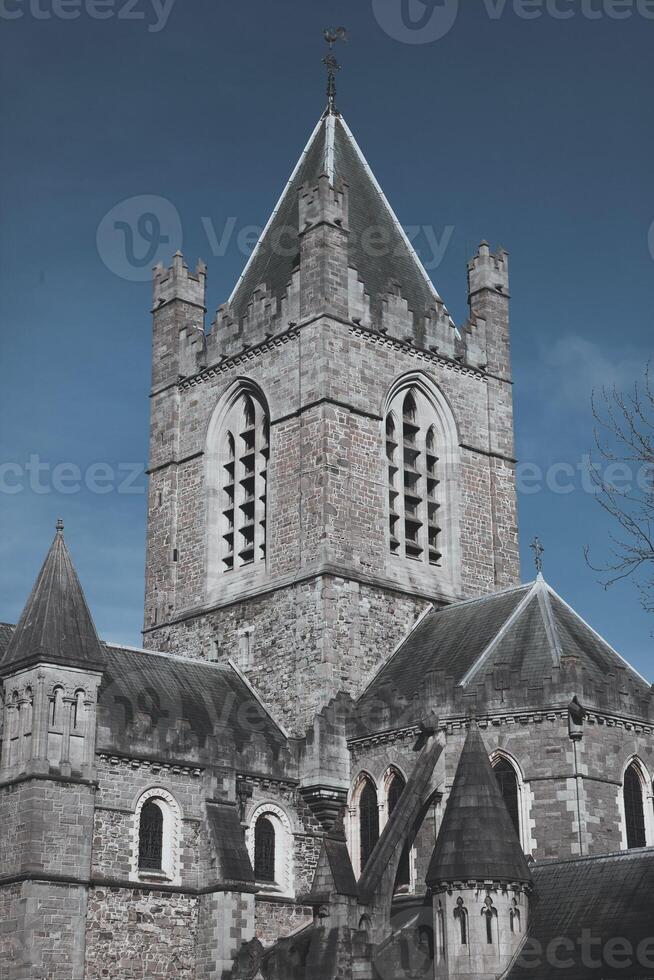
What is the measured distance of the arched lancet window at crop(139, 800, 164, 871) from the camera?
105 feet

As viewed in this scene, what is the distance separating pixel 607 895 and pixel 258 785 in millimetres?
10027

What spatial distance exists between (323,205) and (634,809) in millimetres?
18969

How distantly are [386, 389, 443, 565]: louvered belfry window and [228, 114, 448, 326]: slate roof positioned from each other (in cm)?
329

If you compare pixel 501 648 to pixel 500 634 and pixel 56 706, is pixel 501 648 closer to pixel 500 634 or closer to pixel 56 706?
pixel 500 634

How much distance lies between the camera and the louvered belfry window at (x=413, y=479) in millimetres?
40750

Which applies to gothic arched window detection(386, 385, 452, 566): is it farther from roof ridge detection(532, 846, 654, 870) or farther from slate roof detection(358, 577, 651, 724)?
roof ridge detection(532, 846, 654, 870)

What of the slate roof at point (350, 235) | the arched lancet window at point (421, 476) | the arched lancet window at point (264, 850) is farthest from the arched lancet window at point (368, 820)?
the slate roof at point (350, 235)

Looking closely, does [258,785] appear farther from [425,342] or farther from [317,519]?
[425,342]

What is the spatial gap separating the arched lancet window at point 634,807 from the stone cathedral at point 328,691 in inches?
2.7

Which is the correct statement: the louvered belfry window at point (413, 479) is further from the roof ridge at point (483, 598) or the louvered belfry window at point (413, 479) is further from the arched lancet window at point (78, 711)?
the arched lancet window at point (78, 711)

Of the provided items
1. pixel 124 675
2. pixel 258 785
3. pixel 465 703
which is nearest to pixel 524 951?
pixel 465 703

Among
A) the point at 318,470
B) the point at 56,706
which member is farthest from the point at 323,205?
the point at 56,706

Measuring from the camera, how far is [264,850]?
1356 inches

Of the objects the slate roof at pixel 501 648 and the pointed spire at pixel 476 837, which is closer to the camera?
the pointed spire at pixel 476 837
